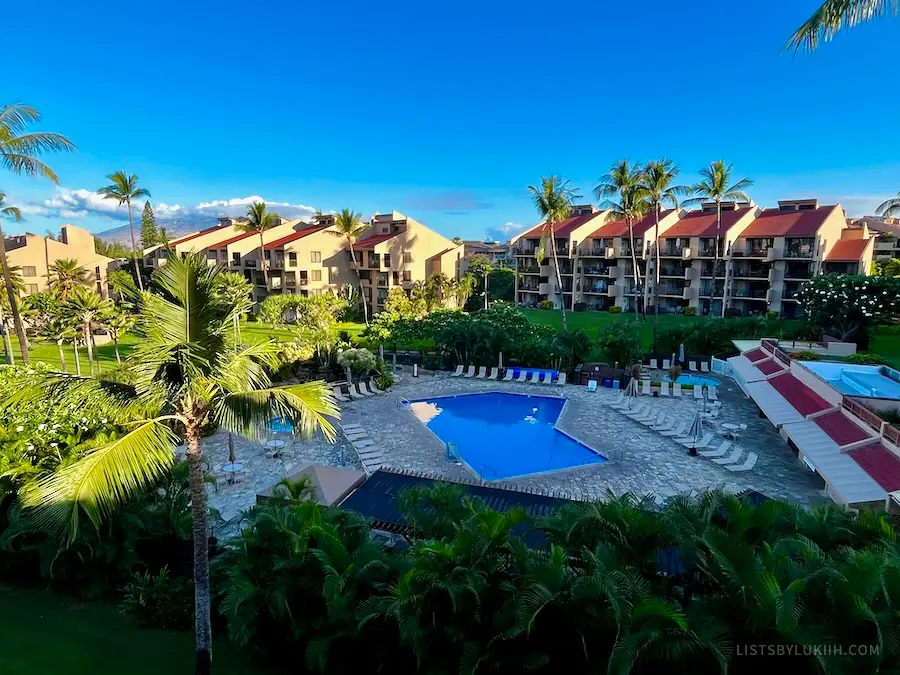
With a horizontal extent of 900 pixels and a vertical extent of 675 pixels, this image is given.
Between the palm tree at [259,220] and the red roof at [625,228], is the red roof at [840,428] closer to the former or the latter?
the red roof at [625,228]

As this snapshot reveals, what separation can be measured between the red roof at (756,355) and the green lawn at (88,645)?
24.0m

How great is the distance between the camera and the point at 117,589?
409 inches

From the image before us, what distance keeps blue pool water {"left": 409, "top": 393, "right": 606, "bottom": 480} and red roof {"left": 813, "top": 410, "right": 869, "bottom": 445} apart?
6563 millimetres

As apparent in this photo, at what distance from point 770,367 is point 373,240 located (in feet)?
137

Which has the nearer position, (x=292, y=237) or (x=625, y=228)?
(x=625, y=228)

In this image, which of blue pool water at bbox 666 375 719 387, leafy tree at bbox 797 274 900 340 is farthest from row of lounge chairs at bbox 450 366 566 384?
leafy tree at bbox 797 274 900 340

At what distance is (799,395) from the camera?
18156 mm

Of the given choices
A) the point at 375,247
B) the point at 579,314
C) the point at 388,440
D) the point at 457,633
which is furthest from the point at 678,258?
the point at 457,633

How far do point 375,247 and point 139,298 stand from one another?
153 ft

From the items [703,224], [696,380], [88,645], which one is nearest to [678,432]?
[696,380]

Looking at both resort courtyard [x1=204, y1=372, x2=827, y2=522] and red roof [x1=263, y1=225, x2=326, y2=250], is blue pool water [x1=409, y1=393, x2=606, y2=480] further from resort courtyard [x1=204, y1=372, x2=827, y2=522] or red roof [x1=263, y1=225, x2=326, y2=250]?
red roof [x1=263, y1=225, x2=326, y2=250]

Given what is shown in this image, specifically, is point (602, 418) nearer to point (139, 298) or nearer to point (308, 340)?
point (308, 340)

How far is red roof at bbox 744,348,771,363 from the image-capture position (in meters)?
24.2

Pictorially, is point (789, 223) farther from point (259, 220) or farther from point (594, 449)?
point (259, 220)
